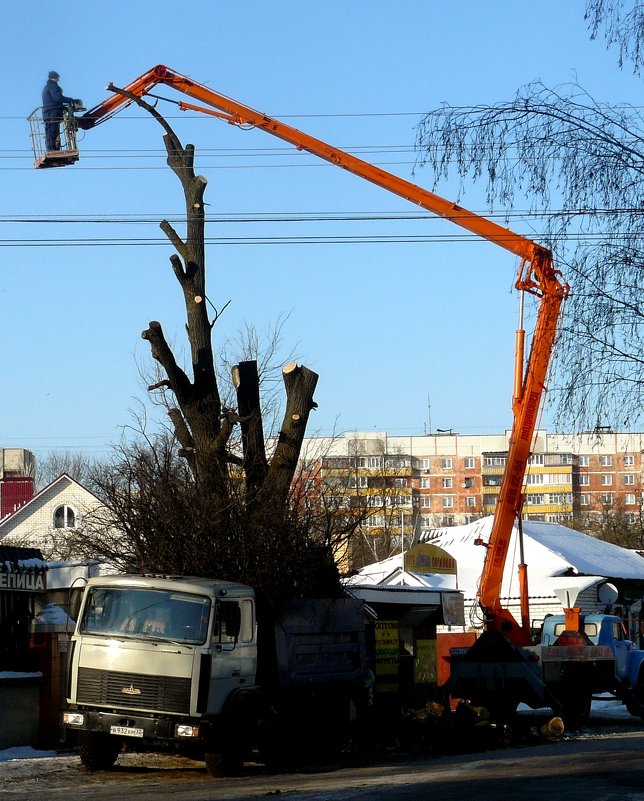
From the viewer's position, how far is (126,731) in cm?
1412

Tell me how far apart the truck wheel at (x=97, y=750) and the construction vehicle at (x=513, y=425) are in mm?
7868

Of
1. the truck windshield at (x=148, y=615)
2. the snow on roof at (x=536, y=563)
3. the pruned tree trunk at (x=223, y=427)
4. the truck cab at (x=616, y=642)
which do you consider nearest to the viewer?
the truck windshield at (x=148, y=615)

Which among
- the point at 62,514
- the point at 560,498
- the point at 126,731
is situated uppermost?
the point at 560,498

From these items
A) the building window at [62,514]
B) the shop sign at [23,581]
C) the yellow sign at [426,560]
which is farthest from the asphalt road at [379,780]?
the building window at [62,514]

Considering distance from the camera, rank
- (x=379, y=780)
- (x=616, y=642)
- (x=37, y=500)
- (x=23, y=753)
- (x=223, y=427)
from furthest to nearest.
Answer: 1. (x=37, y=500)
2. (x=616, y=642)
3. (x=223, y=427)
4. (x=23, y=753)
5. (x=379, y=780)

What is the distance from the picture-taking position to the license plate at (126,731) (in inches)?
553

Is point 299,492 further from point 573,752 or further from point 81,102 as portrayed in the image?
point 81,102

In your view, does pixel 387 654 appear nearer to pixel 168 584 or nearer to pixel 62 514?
pixel 168 584

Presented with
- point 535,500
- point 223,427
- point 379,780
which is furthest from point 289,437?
point 535,500

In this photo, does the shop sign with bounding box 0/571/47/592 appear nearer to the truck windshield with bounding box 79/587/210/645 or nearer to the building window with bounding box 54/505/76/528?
the truck windshield with bounding box 79/587/210/645

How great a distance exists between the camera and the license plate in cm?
1405

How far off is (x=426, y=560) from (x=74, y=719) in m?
15.2

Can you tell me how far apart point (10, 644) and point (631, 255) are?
13022 millimetres

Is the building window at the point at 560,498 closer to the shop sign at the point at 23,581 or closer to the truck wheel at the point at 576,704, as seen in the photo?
the truck wheel at the point at 576,704
